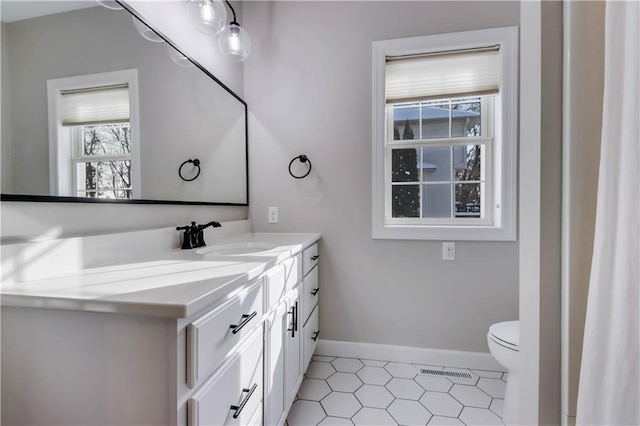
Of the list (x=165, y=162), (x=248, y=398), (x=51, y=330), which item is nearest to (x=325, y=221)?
(x=165, y=162)

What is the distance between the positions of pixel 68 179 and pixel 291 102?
1534 mm

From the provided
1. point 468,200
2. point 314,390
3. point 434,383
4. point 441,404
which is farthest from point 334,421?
point 468,200

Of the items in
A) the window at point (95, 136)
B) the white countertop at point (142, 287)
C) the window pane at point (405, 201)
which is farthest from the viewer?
the window pane at point (405, 201)

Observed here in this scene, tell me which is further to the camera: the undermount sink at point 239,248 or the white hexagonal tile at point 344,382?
the white hexagonal tile at point 344,382

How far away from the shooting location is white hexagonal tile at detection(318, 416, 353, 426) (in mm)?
1458

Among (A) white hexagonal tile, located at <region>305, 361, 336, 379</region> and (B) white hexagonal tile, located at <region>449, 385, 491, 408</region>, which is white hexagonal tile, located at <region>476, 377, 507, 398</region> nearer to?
(B) white hexagonal tile, located at <region>449, 385, 491, 408</region>

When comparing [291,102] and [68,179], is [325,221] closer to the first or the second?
[291,102]

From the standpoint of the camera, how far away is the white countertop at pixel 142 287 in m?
0.62

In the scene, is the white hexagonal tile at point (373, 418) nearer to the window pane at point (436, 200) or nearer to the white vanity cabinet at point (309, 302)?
the white vanity cabinet at point (309, 302)

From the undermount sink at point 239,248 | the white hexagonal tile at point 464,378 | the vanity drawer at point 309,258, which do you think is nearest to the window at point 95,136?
the undermount sink at point 239,248

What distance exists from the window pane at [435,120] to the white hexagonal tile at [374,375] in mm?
1666

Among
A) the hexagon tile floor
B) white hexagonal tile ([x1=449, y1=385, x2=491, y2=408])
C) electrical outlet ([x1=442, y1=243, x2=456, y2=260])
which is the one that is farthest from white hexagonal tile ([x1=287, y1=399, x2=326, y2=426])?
electrical outlet ([x1=442, y1=243, x2=456, y2=260])

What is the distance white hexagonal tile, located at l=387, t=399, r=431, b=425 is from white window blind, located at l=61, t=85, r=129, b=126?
6.25 feet

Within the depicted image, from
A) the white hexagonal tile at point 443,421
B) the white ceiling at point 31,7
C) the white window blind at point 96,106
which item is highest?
the white ceiling at point 31,7
